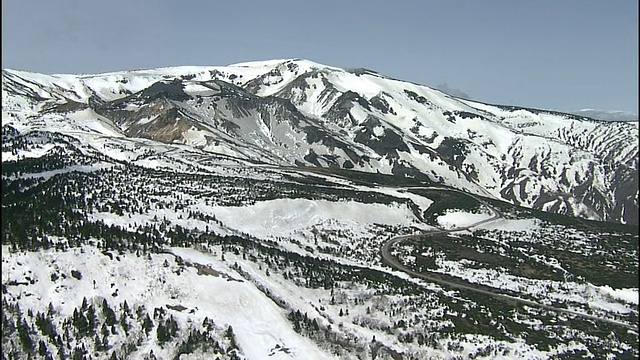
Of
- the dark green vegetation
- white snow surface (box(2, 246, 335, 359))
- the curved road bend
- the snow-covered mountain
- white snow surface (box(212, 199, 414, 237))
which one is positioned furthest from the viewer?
white snow surface (box(212, 199, 414, 237))

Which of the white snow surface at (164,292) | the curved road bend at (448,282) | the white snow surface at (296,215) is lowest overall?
the curved road bend at (448,282)

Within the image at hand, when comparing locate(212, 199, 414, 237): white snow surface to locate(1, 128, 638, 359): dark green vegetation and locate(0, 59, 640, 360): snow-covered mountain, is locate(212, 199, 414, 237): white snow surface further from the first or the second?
locate(1, 128, 638, 359): dark green vegetation

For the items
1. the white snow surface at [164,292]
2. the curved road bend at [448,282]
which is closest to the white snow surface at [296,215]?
the curved road bend at [448,282]

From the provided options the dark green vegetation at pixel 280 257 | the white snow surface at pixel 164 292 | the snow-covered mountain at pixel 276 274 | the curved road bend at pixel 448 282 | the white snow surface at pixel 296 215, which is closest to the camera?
the dark green vegetation at pixel 280 257

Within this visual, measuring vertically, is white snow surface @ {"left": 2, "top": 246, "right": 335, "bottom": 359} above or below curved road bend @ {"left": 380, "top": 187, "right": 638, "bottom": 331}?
above

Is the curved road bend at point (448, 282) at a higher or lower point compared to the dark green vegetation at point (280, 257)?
lower

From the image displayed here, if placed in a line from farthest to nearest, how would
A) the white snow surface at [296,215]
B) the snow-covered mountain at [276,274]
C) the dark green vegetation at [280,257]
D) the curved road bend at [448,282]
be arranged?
the white snow surface at [296,215] < the curved road bend at [448,282] < the snow-covered mountain at [276,274] < the dark green vegetation at [280,257]

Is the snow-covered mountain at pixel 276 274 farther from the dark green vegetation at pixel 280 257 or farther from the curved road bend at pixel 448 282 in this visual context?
the curved road bend at pixel 448 282

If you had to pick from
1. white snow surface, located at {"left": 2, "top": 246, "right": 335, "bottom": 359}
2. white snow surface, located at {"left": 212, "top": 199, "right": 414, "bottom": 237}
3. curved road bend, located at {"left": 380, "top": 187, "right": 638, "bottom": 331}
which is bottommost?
curved road bend, located at {"left": 380, "top": 187, "right": 638, "bottom": 331}

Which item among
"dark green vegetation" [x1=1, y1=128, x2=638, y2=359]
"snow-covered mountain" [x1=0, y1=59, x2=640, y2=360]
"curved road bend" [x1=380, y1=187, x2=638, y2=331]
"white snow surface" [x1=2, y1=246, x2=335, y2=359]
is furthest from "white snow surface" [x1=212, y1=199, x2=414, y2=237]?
"white snow surface" [x1=2, y1=246, x2=335, y2=359]

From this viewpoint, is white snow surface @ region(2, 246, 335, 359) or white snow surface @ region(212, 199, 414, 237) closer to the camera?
white snow surface @ region(2, 246, 335, 359)

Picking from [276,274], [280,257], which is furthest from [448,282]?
[276,274]

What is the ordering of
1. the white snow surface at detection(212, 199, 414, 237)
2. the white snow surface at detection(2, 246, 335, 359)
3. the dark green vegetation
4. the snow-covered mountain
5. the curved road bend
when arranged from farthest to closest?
1. the white snow surface at detection(212, 199, 414, 237)
2. the curved road bend
3. the white snow surface at detection(2, 246, 335, 359)
4. the snow-covered mountain
5. the dark green vegetation

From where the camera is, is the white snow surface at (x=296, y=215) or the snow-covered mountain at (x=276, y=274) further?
the white snow surface at (x=296, y=215)
